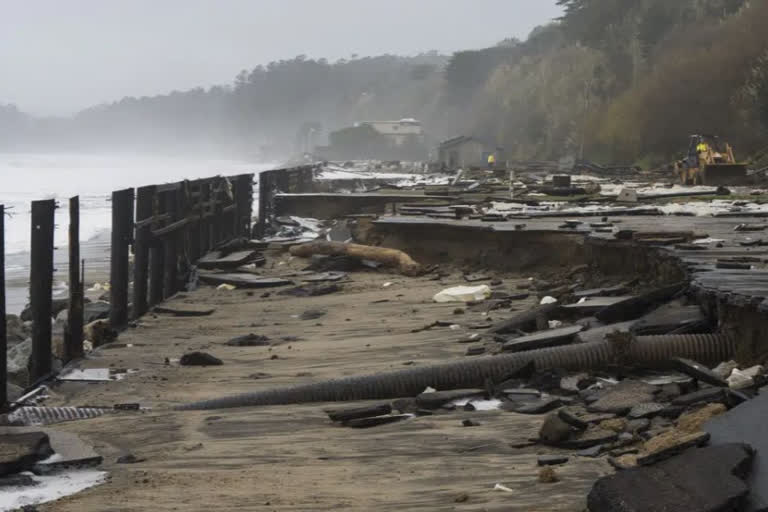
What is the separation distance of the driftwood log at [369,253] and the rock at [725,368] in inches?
368

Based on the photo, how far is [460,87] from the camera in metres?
146

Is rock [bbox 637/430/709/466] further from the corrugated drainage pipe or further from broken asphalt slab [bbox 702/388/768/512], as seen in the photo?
the corrugated drainage pipe

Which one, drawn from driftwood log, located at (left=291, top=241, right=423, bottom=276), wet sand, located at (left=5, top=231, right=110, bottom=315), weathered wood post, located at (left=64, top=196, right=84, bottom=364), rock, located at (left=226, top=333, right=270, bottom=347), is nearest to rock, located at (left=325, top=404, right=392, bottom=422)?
rock, located at (left=226, top=333, right=270, bottom=347)

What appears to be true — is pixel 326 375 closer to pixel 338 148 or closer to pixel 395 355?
pixel 395 355

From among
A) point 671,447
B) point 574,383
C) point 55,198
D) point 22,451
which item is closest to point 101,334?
point 55,198

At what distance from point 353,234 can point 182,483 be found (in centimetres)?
1623

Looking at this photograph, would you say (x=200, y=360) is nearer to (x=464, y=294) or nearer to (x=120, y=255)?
(x=464, y=294)

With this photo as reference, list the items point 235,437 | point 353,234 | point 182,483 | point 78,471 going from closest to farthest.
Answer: point 182,483, point 78,471, point 235,437, point 353,234

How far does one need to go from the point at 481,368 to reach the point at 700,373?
169 cm

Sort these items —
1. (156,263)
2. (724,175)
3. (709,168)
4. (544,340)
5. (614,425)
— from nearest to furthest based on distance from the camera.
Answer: (614,425) → (544,340) → (156,263) → (709,168) → (724,175)

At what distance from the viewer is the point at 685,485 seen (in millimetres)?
4152

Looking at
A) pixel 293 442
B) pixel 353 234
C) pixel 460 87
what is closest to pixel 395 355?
pixel 293 442

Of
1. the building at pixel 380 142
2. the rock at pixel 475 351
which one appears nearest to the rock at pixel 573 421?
the rock at pixel 475 351

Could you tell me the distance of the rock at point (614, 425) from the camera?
567 cm
